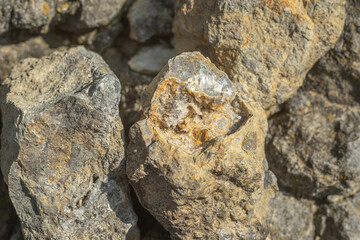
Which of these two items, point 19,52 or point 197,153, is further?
point 19,52

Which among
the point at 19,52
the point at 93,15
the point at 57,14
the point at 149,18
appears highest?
the point at 149,18

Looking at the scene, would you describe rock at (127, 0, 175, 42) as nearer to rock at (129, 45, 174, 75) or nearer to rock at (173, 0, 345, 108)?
rock at (129, 45, 174, 75)

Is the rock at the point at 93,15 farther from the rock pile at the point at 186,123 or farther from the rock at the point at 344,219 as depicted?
the rock at the point at 344,219

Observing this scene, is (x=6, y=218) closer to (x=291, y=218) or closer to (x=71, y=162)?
(x=71, y=162)

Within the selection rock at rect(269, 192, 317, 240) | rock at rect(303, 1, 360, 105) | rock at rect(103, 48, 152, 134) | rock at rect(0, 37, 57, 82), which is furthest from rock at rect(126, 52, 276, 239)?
rock at rect(0, 37, 57, 82)

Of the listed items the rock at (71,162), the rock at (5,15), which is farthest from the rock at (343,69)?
the rock at (5,15)

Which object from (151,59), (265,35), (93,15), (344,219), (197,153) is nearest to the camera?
(197,153)

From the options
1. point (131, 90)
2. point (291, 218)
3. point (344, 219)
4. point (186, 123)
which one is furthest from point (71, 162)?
point (344, 219)
